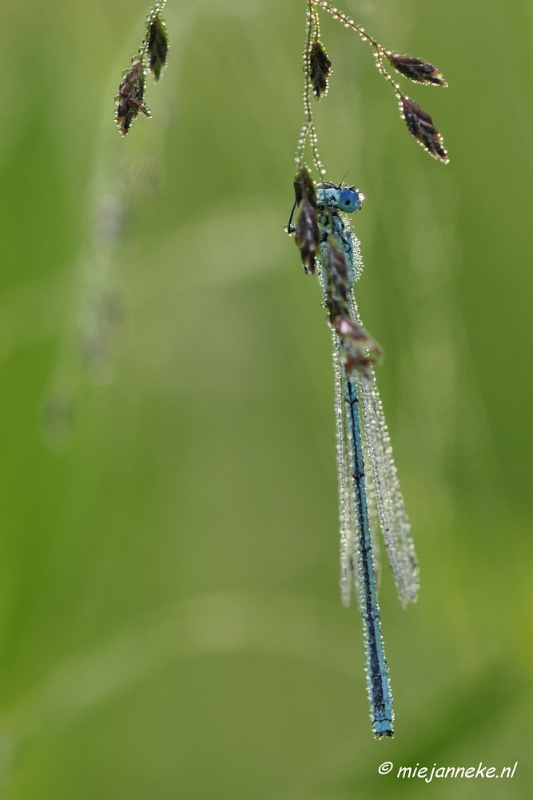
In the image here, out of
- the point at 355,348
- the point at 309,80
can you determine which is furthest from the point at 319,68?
the point at 355,348

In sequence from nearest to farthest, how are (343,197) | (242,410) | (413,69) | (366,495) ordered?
(413,69) < (343,197) < (366,495) < (242,410)

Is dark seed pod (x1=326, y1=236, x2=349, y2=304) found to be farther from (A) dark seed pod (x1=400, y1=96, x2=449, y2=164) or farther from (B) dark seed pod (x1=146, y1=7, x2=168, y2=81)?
(B) dark seed pod (x1=146, y1=7, x2=168, y2=81)

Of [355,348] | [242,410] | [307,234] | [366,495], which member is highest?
[242,410]

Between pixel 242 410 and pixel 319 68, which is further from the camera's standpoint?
pixel 242 410

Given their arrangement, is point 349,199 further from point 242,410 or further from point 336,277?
point 242,410

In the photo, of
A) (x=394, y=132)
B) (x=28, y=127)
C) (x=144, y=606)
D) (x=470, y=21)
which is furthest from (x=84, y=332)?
(x=470, y=21)

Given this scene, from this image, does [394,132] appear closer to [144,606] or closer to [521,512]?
[521,512]

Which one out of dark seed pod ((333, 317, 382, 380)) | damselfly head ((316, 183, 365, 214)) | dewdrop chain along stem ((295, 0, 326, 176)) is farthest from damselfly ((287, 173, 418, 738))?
dark seed pod ((333, 317, 382, 380))
